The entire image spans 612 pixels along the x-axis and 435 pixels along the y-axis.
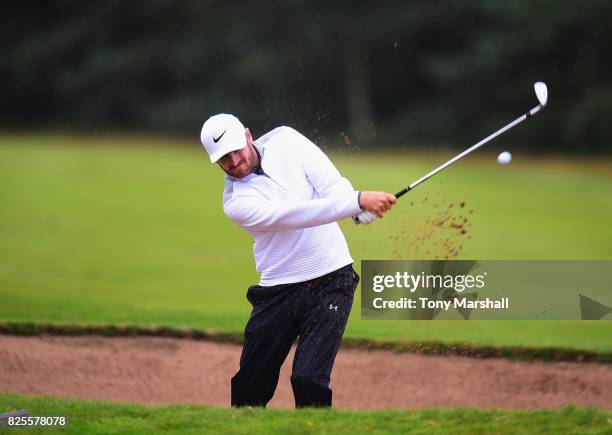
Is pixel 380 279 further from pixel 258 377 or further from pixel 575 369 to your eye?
pixel 258 377

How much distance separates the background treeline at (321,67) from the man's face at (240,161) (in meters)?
26.2

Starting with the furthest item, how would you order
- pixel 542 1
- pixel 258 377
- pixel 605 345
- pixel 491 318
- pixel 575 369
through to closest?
pixel 542 1 → pixel 491 318 → pixel 605 345 → pixel 575 369 → pixel 258 377

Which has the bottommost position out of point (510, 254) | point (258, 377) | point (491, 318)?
point (258, 377)

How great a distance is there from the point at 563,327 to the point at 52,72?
131ft

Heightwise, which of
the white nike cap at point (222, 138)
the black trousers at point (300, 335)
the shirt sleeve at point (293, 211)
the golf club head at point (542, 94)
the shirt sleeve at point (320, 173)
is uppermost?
the golf club head at point (542, 94)

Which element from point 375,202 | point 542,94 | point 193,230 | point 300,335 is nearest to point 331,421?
point 300,335

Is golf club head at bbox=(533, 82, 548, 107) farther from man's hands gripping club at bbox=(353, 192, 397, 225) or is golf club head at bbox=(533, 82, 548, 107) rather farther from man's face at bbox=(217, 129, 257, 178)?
→ man's face at bbox=(217, 129, 257, 178)

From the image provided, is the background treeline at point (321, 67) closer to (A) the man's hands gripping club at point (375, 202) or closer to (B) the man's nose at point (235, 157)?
(B) the man's nose at point (235, 157)

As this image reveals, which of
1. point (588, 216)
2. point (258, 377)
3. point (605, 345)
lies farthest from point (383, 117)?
point (258, 377)

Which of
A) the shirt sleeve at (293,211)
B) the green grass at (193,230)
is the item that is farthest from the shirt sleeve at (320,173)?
the green grass at (193,230)

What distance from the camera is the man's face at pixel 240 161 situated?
6777mm

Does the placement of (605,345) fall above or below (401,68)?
below

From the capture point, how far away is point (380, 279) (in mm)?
9297

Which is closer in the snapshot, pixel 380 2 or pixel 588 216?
pixel 588 216
